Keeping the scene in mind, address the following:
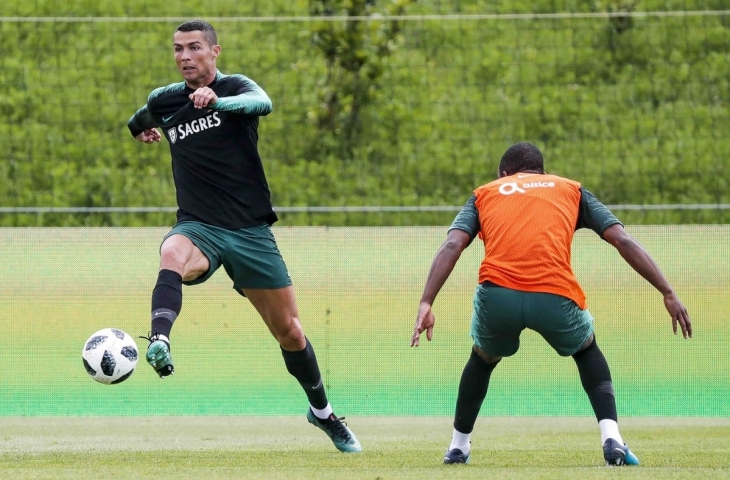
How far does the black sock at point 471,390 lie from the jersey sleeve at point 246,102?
5.78 feet

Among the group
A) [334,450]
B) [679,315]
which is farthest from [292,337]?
[679,315]

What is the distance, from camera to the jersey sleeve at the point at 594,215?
235 inches

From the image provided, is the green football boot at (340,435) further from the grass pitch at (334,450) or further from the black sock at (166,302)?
the black sock at (166,302)

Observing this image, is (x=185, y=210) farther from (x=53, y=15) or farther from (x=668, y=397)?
(x=53, y=15)

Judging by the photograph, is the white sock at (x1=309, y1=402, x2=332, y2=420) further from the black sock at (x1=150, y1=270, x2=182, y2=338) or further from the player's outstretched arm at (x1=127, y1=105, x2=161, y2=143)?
the player's outstretched arm at (x1=127, y1=105, x2=161, y2=143)

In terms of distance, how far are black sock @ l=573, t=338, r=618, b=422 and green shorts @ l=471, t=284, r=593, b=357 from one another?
104 mm

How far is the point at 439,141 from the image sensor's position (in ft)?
48.0

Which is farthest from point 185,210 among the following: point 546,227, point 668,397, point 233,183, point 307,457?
point 668,397

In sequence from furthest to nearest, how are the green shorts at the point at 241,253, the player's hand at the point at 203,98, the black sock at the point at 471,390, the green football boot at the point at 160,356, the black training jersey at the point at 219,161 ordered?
the black training jersey at the point at 219,161 < the green shorts at the point at 241,253 < the black sock at the point at 471,390 < the player's hand at the point at 203,98 < the green football boot at the point at 160,356

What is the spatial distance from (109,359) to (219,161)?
52.2 inches

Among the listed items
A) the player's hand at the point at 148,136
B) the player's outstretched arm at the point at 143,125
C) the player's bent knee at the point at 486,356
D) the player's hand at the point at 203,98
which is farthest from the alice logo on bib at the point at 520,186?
the player's hand at the point at 148,136

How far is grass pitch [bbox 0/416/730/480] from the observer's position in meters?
5.55

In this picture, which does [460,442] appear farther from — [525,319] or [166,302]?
[166,302]

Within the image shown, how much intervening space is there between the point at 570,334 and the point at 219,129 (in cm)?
229
